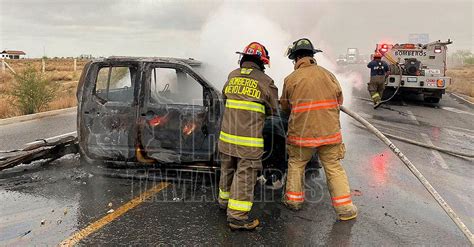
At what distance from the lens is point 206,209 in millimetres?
4402

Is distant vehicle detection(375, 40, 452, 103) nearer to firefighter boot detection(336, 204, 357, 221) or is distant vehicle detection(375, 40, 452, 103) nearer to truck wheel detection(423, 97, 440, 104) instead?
truck wheel detection(423, 97, 440, 104)

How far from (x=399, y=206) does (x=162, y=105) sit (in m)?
3.08

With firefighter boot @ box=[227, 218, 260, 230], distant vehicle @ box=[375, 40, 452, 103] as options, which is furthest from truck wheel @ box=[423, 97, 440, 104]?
firefighter boot @ box=[227, 218, 260, 230]

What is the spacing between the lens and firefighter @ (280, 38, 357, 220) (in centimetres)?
408

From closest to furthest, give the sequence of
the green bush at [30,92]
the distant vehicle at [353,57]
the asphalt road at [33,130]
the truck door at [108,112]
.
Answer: the truck door at [108,112] < the asphalt road at [33,130] < the green bush at [30,92] < the distant vehicle at [353,57]

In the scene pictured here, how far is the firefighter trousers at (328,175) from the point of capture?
13.5 feet

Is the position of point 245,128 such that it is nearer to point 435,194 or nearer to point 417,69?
point 435,194

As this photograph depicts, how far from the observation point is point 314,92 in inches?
160

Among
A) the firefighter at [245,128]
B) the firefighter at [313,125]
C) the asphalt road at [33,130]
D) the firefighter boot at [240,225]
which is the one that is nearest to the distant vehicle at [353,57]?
the asphalt road at [33,130]

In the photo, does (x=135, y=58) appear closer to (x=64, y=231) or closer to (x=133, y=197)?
(x=133, y=197)

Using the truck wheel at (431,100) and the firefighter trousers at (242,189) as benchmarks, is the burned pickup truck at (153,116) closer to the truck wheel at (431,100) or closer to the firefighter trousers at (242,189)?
the firefighter trousers at (242,189)

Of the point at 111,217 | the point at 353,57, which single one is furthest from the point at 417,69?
the point at 353,57

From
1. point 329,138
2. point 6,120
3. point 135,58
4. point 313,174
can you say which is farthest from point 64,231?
point 6,120

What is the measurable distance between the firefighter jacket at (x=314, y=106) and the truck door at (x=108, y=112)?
2094 millimetres
